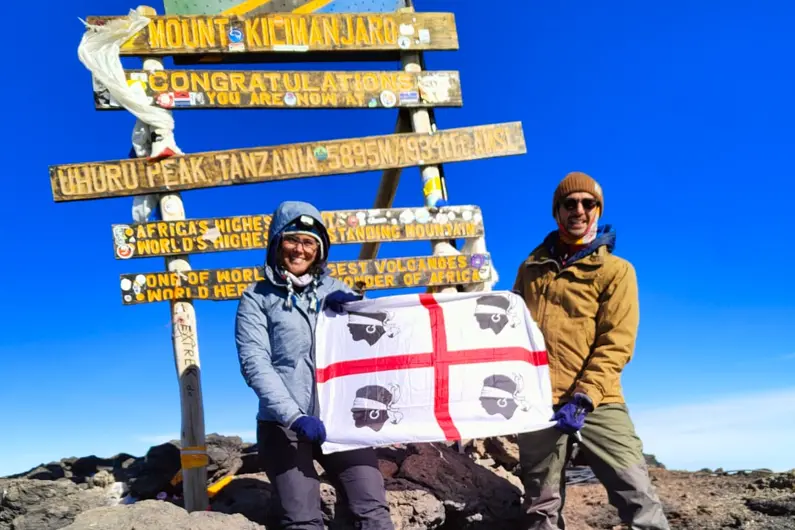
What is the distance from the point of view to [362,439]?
4848 mm

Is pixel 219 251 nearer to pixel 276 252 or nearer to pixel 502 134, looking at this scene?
pixel 276 252

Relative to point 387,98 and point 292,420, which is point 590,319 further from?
point 387,98

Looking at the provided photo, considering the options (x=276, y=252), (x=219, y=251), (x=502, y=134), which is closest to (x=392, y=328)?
(x=276, y=252)

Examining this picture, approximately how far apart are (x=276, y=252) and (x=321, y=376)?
1.01 meters

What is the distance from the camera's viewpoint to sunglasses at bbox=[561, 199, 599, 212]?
503 cm

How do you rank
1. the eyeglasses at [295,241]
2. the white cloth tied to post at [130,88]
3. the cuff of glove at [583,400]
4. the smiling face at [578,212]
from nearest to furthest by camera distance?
the cuff of glove at [583,400], the eyeglasses at [295,241], the smiling face at [578,212], the white cloth tied to post at [130,88]

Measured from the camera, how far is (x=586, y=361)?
16.4 ft

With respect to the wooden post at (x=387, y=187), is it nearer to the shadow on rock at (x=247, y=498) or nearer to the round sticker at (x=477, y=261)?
the round sticker at (x=477, y=261)

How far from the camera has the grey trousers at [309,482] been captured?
4.48m

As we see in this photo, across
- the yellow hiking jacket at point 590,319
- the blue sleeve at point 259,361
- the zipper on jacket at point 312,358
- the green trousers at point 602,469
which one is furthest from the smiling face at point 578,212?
the blue sleeve at point 259,361

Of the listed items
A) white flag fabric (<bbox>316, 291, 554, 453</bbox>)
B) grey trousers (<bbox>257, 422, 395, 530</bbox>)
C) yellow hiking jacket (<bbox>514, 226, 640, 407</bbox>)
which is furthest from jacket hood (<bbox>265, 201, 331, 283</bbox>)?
yellow hiking jacket (<bbox>514, 226, 640, 407</bbox>)

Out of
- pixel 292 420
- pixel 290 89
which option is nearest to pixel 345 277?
pixel 290 89

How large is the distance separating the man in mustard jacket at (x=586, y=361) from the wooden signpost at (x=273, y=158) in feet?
8.22

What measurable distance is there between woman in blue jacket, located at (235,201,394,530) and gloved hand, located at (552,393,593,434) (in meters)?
1.36
